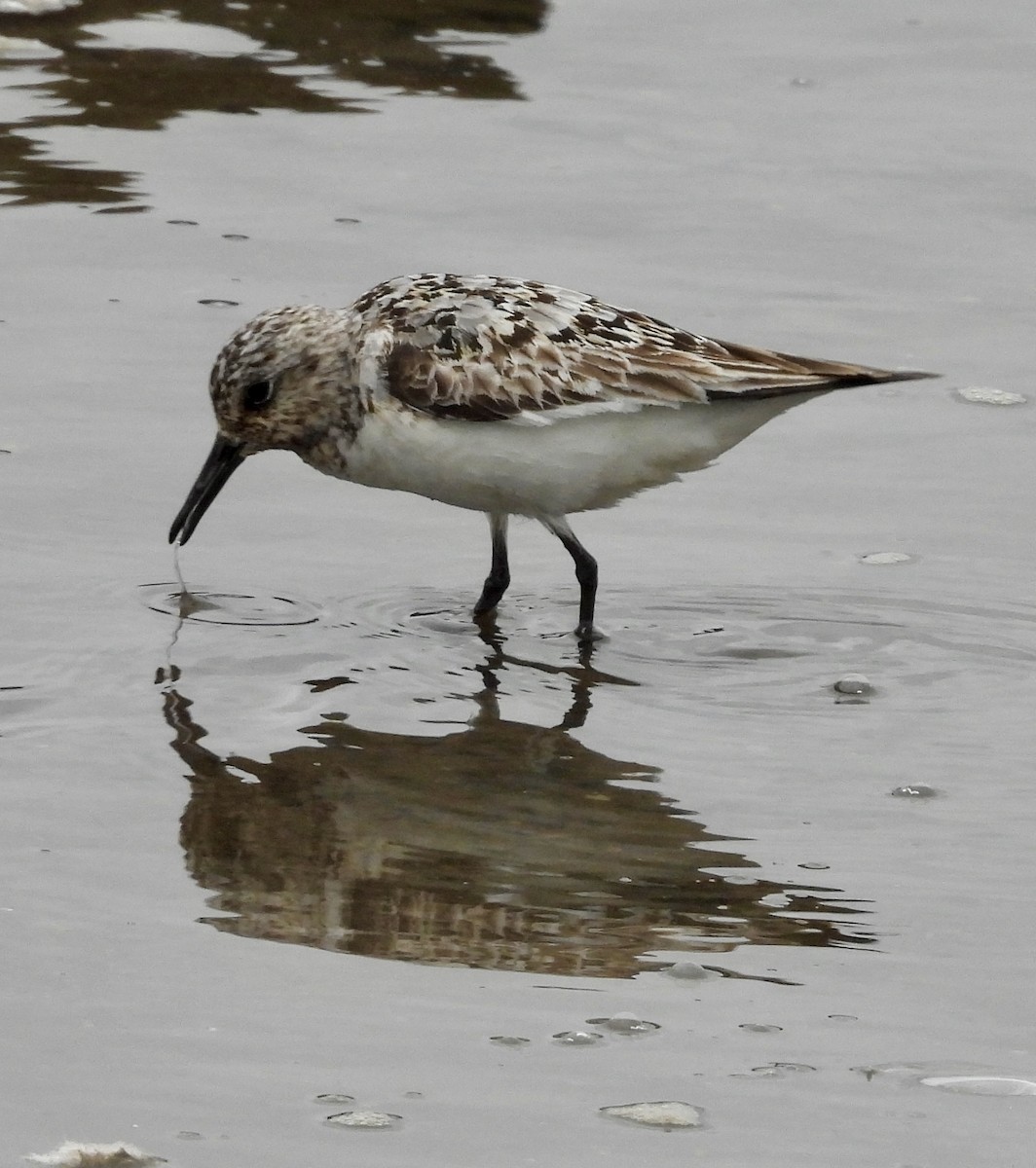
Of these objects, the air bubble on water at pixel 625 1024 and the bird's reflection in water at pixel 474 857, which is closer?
the air bubble on water at pixel 625 1024

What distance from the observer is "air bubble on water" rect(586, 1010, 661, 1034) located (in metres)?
4.36

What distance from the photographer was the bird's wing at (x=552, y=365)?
668 cm

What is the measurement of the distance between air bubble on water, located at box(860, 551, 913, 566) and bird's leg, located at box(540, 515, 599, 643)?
3.36ft

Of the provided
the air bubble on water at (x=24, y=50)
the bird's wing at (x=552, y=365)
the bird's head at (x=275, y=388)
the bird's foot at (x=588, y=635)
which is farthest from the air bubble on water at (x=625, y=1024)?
the air bubble on water at (x=24, y=50)

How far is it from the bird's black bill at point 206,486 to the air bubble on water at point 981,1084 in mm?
3713

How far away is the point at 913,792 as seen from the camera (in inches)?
223

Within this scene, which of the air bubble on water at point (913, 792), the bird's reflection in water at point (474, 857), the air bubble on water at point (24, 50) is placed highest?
the air bubble on water at point (24, 50)

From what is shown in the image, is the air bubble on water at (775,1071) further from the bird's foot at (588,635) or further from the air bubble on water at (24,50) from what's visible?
the air bubble on water at (24,50)

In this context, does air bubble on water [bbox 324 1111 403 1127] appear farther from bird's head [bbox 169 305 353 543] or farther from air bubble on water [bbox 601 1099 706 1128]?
bird's head [bbox 169 305 353 543]

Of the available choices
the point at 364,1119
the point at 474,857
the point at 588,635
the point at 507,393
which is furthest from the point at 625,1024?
the point at 507,393

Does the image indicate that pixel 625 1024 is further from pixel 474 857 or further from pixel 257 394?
pixel 257 394

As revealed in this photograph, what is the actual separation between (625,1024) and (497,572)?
9.52 feet

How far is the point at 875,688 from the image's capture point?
21.1 feet

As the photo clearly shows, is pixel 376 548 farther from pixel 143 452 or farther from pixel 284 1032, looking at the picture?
pixel 284 1032
